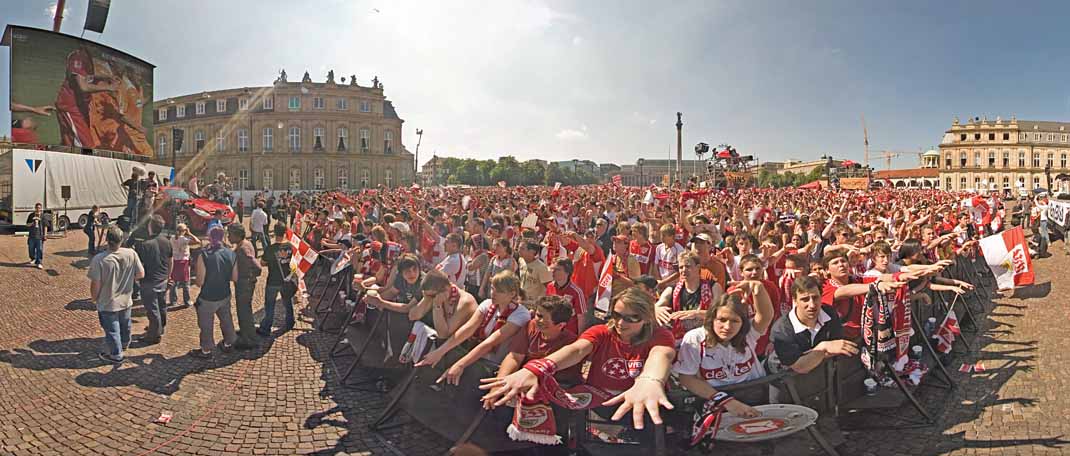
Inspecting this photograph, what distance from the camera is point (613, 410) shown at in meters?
3.40

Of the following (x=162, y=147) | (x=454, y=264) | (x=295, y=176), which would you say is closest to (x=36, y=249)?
(x=454, y=264)

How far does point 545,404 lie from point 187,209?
20.3 meters

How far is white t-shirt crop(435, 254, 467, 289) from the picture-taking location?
6.93 meters

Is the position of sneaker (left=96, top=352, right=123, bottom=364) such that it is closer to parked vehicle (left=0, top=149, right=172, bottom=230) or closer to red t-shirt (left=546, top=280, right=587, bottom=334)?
red t-shirt (left=546, top=280, right=587, bottom=334)

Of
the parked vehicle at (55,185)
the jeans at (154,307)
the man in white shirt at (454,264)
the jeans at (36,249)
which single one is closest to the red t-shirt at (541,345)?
the man in white shirt at (454,264)

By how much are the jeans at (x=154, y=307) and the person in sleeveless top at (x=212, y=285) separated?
0.94 m

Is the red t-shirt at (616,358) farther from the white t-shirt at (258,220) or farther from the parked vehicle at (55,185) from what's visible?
the parked vehicle at (55,185)

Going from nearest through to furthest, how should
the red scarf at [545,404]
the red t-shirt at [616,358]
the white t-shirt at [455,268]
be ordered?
the red scarf at [545,404], the red t-shirt at [616,358], the white t-shirt at [455,268]

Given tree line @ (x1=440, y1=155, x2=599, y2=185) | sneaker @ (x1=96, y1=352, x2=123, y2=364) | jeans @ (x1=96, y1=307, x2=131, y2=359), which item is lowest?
sneaker @ (x1=96, y1=352, x2=123, y2=364)

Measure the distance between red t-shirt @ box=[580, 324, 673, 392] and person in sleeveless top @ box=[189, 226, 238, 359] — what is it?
17.2 feet

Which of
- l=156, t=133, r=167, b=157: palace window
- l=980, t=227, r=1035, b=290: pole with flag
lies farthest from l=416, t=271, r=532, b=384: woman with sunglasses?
l=156, t=133, r=167, b=157: palace window

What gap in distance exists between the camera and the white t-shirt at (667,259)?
278 inches

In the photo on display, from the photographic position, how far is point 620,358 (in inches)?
138

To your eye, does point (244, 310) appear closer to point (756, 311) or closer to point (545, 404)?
point (545, 404)
